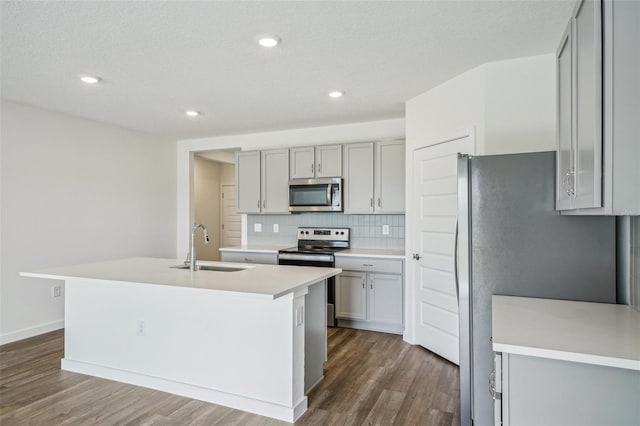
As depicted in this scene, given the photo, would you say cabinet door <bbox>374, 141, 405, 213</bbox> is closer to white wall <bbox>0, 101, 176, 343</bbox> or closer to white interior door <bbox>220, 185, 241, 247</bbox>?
white wall <bbox>0, 101, 176, 343</bbox>

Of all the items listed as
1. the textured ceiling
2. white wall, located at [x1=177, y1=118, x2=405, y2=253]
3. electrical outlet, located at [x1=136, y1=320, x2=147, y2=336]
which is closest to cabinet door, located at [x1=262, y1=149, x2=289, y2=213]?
white wall, located at [x1=177, y1=118, x2=405, y2=253]

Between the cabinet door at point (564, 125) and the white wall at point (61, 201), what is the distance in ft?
15.2

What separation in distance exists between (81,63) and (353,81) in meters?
2.12

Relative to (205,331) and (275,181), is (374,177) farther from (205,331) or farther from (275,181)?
(205,331)

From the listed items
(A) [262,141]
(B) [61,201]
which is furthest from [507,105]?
(B) [61,201]

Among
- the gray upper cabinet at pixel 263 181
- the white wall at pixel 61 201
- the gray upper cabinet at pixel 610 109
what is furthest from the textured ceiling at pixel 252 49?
the gray upper cabinet at pixel 263 181

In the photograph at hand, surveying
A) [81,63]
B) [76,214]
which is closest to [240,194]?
[76,214]

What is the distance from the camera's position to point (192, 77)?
3.19 metres

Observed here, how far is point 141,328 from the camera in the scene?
2.82 m

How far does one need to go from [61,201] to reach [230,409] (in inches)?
127

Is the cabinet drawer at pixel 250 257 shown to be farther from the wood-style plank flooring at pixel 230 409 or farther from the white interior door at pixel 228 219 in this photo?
the white interior door at pixel 228 219

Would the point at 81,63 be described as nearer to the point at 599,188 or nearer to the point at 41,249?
the point at 41,249

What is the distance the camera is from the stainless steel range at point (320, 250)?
14.2 ft

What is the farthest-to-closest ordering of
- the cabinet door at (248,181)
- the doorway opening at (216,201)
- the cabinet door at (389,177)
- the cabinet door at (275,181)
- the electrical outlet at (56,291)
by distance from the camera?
the doorway opening at (216,201)
the cabinet door at (248,181)
the cabinet door at (275,181)
the cabinet door at (389,177)
the electrical outlet at (56,291)
